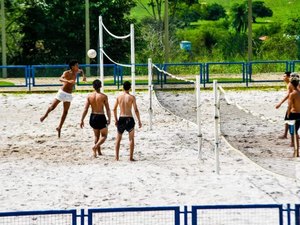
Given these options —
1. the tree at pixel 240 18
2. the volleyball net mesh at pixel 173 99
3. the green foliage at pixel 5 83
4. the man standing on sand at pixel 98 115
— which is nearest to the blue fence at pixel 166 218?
the man standing on sand at pixel 98 115

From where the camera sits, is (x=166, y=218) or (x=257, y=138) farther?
(x=257, y=138)

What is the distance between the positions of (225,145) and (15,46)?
2145 centimetres

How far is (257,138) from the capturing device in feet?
63.6

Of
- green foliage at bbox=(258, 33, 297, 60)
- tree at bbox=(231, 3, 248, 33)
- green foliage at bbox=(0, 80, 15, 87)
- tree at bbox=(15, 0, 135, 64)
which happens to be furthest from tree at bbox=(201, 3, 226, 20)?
green foliage at bbox=(0, 80, 15, 87)

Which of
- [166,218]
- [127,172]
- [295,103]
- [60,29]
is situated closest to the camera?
[166,218]

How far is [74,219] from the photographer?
9.23 metres

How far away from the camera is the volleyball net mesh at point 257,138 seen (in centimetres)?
1631

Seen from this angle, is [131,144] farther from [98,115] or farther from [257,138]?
[257,138]

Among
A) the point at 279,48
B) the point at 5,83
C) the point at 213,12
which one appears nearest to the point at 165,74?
the point at 5,83

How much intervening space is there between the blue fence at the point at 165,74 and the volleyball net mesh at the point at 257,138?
691 cm

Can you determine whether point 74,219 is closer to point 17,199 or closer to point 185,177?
point 17,199

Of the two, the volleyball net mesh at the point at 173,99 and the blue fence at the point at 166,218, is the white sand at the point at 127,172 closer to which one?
the volleyball net mesh at the point at 173,99

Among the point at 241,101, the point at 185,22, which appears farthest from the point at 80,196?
the point at 185,22

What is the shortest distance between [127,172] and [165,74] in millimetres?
14770
